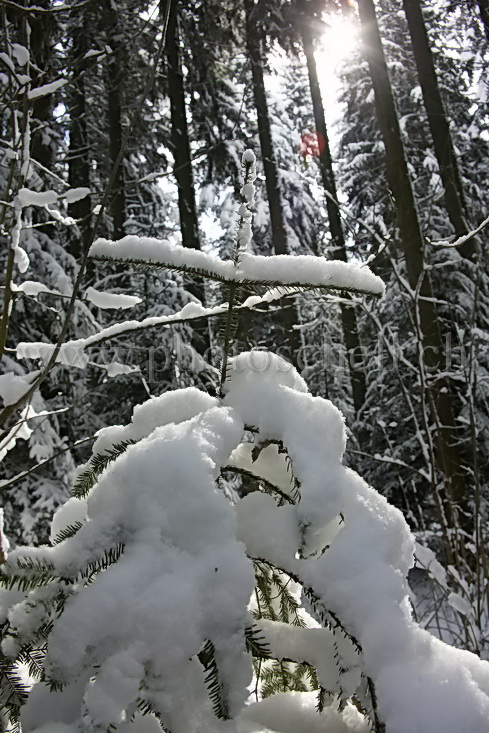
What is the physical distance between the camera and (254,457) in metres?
1.04

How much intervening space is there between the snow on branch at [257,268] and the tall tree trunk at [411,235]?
4663 millimetres

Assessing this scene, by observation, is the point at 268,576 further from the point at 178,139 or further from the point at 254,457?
the point at 178,139

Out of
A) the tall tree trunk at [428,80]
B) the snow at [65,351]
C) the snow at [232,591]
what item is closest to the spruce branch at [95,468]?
the snow at [232,591]

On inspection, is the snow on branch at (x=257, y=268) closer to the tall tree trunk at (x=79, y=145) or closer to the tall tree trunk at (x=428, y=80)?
the tall tree trunk at (x=428, y=80)

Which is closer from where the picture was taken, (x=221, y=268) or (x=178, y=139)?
(x=221, y=268)

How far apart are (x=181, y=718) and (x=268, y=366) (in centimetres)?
63

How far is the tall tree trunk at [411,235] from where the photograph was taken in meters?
5.74

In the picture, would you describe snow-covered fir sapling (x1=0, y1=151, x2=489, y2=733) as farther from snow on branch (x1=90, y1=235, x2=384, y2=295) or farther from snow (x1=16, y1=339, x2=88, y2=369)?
snow (x1=16, y1=339, x2=88, y2=369)

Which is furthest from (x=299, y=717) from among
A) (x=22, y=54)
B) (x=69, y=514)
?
(x=22, y=54)

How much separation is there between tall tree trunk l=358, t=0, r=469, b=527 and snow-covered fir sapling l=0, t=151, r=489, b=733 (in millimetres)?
4779

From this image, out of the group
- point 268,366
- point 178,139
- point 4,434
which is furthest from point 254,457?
point 178,139

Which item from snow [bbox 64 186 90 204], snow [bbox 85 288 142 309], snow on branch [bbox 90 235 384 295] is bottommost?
snow on branch [bbox 90 235 384 295]

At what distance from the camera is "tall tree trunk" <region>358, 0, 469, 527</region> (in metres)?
5.74

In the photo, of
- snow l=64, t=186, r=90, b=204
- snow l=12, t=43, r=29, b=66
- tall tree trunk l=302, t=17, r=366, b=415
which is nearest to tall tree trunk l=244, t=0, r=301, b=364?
tall tree trunk l=302, t=17, r=366, b=415
